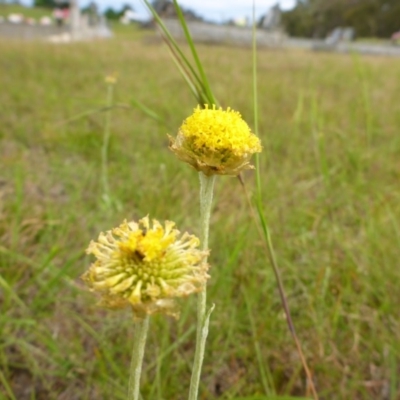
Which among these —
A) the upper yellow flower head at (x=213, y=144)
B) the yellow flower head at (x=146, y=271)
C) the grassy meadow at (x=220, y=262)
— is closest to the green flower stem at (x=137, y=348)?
the yellow flower head at (x=146, y=271)

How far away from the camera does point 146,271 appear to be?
0.39 m

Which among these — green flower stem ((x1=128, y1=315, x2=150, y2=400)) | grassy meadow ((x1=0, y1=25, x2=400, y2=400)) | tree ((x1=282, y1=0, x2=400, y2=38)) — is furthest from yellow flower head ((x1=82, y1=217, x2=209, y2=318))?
tree ((x1=282, y1=0, x2=400, y2=38))

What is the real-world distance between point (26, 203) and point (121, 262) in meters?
1.28

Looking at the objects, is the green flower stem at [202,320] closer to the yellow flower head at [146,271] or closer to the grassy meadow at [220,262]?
the yellow flower head at [146,271]

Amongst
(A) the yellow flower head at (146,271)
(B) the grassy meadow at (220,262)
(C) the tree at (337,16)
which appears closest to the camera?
(A) the yellow flower head at (146,271)

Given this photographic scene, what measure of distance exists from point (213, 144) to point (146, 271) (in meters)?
0.13

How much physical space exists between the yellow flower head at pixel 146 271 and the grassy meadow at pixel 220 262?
0.38m

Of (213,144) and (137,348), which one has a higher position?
(213,144)

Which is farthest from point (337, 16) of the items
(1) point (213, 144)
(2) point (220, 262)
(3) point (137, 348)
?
(3) point (137, 348)

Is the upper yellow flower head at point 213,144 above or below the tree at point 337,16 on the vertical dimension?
above

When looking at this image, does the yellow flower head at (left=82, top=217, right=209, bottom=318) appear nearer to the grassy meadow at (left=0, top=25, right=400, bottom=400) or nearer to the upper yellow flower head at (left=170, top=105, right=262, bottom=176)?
the upper yellow flower head at (left=170, top=105, right=262, bottom=176)

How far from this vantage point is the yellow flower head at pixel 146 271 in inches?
14.5

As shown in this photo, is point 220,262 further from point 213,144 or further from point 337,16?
point 337,16

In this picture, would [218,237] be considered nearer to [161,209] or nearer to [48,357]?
[161,209]
